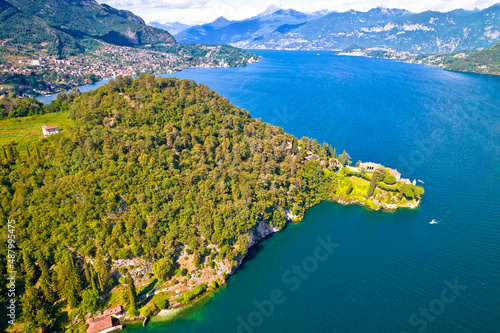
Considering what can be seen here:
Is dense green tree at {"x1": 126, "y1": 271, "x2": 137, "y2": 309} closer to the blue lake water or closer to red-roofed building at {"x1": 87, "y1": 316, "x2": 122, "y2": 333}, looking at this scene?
red-roofed building at {"x1": 87, "y1": 316, "x2": 122, "y2": 333}

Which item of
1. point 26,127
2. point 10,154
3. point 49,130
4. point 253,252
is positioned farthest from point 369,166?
point 26,127

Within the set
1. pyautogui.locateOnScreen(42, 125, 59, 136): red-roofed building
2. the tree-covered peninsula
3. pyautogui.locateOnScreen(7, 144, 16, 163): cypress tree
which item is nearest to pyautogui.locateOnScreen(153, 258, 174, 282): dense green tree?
the tree-covered peninsula

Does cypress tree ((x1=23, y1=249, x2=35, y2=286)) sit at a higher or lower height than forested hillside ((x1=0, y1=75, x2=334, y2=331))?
lower

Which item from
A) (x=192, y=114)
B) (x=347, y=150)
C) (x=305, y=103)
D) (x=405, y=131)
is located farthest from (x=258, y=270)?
(x=305, y=103)

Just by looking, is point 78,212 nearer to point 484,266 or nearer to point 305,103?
point 484,266

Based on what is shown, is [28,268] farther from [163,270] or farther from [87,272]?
[163,270]
